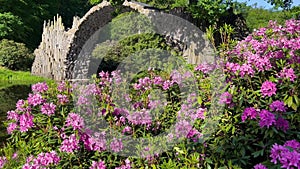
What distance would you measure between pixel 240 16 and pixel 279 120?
10.3 metres

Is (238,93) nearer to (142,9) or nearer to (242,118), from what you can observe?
(242,118)

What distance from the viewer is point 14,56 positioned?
624 inches

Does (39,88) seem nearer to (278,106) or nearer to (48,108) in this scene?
(48,108)

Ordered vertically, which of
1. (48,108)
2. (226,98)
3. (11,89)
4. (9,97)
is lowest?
(9,97)

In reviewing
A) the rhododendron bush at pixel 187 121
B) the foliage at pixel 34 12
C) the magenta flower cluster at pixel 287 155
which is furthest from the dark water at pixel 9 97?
the foliage at pixel 34 12

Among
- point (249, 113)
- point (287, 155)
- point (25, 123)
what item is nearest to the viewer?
point (287, 155)

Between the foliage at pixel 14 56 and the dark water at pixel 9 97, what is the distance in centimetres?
475

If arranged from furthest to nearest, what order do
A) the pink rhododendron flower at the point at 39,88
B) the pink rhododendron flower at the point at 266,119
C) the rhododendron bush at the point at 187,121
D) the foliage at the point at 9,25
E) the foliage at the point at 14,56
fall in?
1. the foliage at the point at 9,25
2. the foliage at the point at 14,56
3. the pink rhododendron flower at the point at 39,88
4. the rhododendron bush at the point at 187,121
5. the pink rhododendron flower at the point at 266,119

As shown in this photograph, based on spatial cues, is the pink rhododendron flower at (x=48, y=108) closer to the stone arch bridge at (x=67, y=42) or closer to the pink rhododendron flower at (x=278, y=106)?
the pink rhododendron flower at (x=278, y=106)

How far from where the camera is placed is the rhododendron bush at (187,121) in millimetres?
2150

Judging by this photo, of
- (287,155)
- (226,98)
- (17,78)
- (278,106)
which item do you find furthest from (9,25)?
(287,155)

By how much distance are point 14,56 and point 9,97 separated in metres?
7.27

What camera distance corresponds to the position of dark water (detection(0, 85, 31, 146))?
623cm

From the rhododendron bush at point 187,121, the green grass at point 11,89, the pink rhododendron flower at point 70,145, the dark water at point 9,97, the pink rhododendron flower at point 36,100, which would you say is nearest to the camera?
the rhododendron bush at point 187,121
